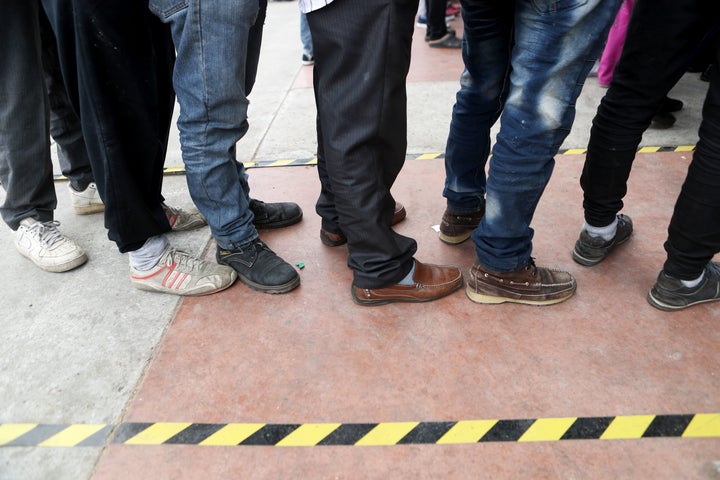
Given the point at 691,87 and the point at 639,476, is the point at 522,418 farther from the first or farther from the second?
the point at 691,87

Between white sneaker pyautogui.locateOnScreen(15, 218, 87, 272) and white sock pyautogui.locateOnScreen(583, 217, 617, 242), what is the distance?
91.8 inches

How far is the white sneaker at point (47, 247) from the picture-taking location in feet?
7.72

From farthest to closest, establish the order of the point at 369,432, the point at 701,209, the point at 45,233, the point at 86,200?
the point at 86,200, the point at 45,233, the point at 701,209, the point at 369,432

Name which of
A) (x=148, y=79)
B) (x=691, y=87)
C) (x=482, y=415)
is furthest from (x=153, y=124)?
(x=691, y=87)

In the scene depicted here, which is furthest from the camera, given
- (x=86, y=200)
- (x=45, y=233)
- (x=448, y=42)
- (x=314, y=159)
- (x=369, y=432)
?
(x=448, y=42)

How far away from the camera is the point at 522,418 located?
5.24 feet

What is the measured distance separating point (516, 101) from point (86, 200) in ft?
7.59

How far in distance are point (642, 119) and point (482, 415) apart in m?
1.28

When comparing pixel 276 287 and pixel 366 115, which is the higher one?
pixel 366 115

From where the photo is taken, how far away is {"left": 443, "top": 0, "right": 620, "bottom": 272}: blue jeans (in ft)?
5.10

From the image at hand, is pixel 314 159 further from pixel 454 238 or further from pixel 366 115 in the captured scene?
pixel 366 115

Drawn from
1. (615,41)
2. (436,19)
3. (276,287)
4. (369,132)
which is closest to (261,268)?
(276,287)

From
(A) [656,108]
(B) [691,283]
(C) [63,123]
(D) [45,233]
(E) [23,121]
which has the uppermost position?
(A) [656,108]

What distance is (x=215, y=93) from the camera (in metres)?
1.85
